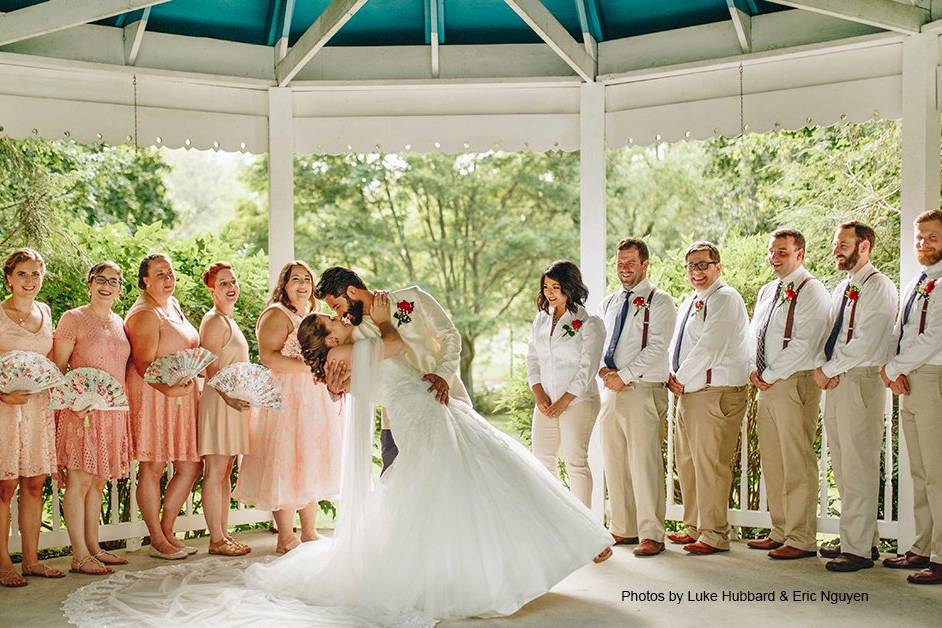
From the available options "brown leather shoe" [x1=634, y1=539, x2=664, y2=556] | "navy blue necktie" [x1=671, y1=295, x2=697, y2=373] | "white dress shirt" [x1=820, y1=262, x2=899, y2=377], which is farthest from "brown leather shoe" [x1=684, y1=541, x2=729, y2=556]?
"white dress shirt" [x1=820, y1=262, x2=899, y2=377]

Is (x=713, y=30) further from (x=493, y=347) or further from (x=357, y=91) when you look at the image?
(x=493, y=347)

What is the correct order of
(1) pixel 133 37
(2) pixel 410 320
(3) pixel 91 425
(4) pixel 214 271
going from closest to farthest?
(2) pixel 410 320
(3) pixel 91 425
(4) pixel 214 271
(1) pixel 133 37

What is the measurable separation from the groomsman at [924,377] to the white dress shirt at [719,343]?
0.86m

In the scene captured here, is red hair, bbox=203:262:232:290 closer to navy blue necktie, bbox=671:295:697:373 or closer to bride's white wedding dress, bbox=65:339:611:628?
bride's white wedding dress, bbox=65:339:611:628

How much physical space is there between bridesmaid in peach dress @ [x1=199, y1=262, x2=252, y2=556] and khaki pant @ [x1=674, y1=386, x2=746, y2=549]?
2806mm

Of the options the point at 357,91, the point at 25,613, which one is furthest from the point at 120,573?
the point at 357,91

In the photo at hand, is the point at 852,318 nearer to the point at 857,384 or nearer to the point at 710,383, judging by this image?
the point at 857,384

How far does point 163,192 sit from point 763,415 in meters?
12.0

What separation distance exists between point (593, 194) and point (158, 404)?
10.9 feet

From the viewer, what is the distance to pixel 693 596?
5.16m

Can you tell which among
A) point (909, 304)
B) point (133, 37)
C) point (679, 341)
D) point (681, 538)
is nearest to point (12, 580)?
point (133, 37)

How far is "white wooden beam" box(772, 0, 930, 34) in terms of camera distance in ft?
17.5

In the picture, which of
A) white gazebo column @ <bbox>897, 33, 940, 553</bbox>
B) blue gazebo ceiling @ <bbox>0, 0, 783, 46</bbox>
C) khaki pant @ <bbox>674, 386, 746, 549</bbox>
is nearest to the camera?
white gazebo column @ <bbox>897, 33, 940, 553</bbox>

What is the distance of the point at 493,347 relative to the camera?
1769 centimetres
